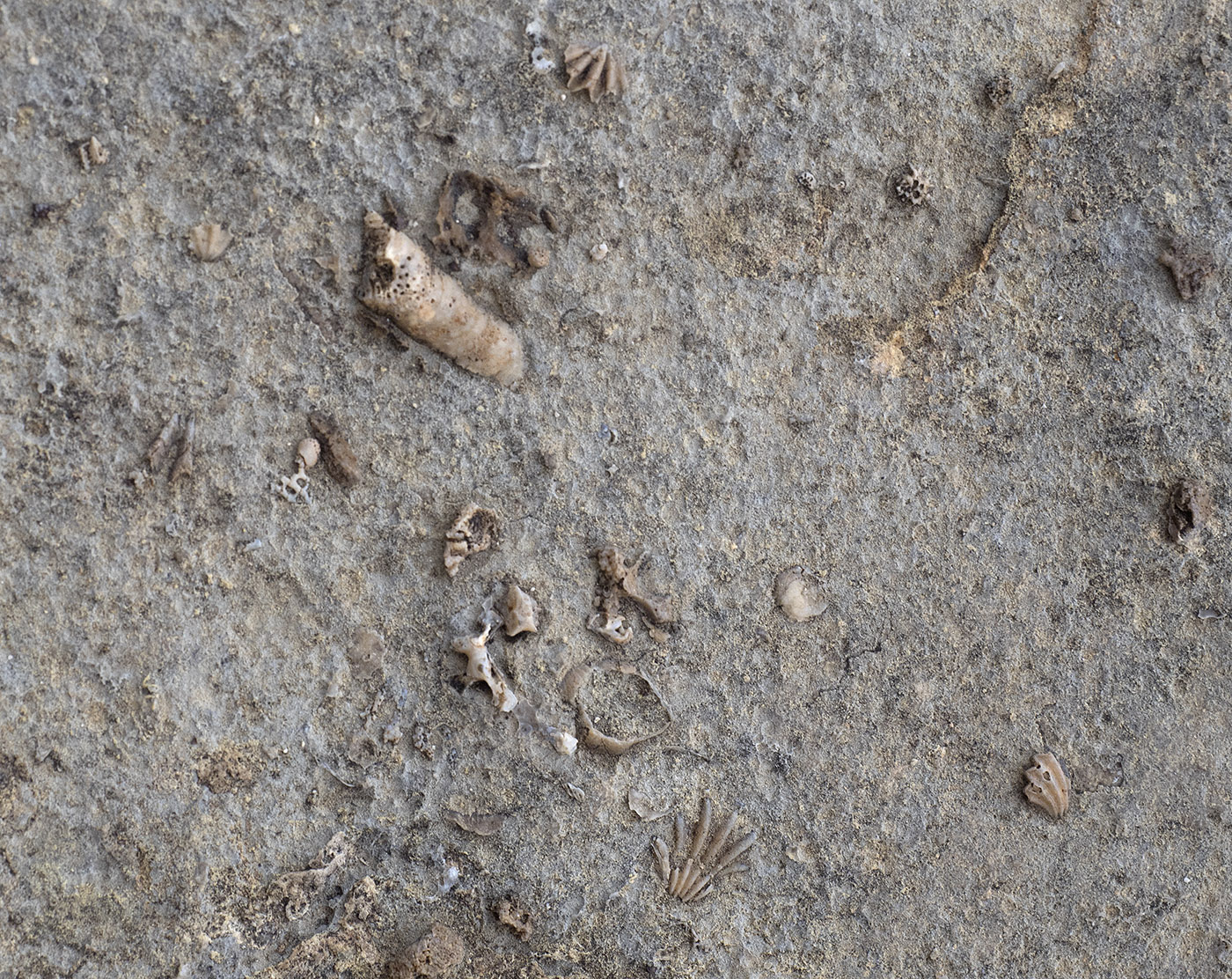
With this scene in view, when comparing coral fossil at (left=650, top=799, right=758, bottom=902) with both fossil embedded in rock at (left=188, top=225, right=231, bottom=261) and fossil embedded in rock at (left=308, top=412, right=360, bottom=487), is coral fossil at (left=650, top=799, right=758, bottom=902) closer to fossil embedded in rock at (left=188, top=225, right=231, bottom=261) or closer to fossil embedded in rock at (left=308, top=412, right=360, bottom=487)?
fossil embedded in rock at (left=308, top=412, right=360, bottom=487)

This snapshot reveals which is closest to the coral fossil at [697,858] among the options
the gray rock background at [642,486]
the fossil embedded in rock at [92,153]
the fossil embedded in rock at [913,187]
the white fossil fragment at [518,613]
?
the gray rock background at [642,486]

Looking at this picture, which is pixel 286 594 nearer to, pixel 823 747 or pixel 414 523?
pixel 414 523

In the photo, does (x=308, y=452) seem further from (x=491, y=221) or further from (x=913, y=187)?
(x=913, y=187)

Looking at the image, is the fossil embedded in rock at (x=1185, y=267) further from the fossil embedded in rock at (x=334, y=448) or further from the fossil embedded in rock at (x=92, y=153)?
the fossil embedded in rock at (x=92, y=153)

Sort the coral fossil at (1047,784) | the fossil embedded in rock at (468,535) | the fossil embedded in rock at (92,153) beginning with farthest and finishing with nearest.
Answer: the coral fossil at (1047,784) → the fossil embedded in rock at (468,535) → the fossil embedded in rock at (92,153)

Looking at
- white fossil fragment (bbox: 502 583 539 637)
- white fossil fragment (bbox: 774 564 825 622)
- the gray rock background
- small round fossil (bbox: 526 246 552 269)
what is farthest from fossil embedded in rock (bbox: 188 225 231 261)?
white fossil fragment (bbox: 774 564 825 622)

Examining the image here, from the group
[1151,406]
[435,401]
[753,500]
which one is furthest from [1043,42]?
[435,401]
